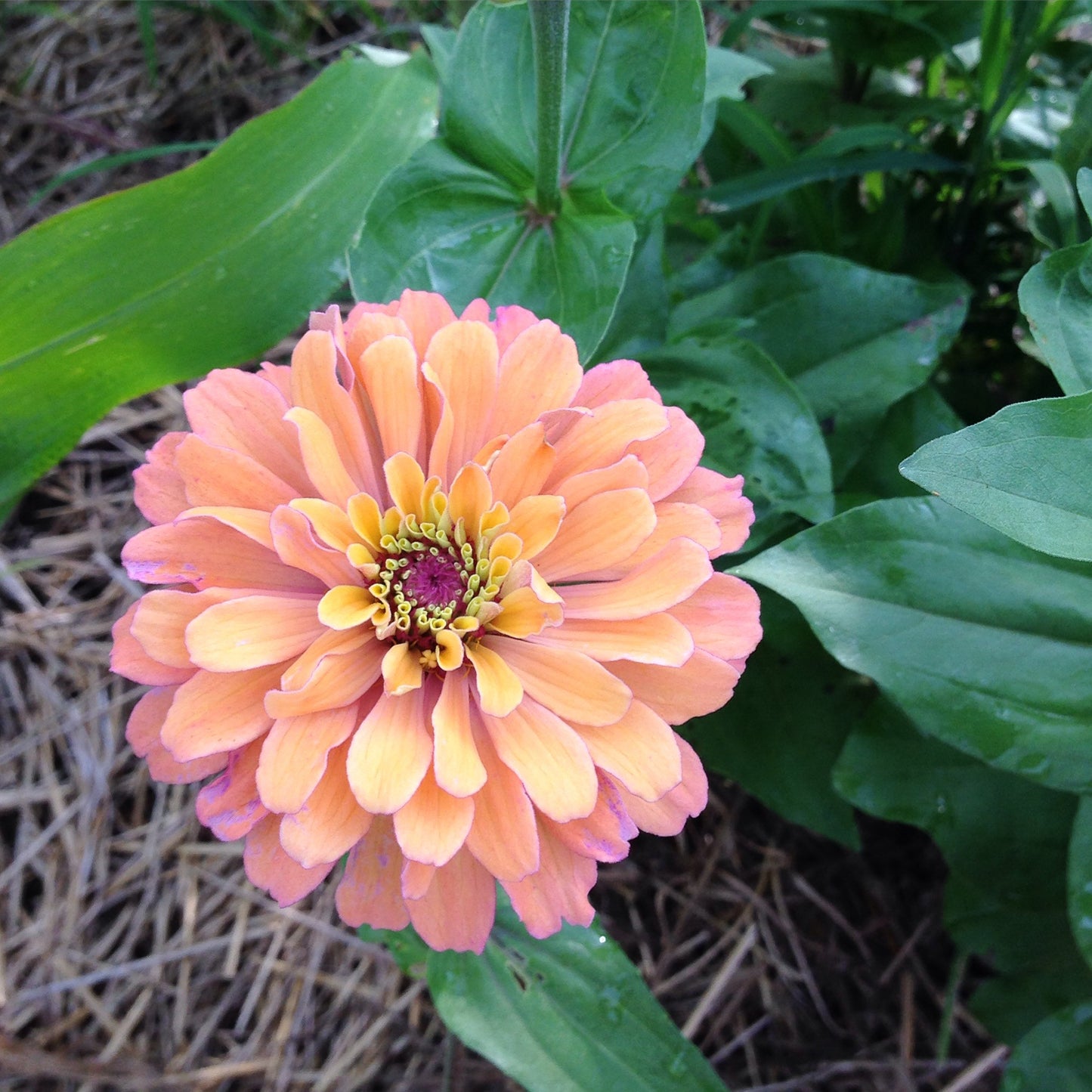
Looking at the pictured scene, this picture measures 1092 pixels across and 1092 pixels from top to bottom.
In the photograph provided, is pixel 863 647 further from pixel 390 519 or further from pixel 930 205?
pixel 930 205

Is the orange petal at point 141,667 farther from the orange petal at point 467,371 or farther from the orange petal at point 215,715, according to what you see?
the orange petal at point 467,371

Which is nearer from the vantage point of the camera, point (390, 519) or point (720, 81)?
point (390, 519)

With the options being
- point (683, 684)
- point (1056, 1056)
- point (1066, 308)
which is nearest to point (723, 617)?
point (683, 684)

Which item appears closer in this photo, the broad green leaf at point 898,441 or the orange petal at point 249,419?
the orange petal at point 249,419

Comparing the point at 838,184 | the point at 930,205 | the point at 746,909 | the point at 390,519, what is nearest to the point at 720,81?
the point at 838,184

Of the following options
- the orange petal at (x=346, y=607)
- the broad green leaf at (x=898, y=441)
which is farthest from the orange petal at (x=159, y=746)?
the broad green leaf at (x=898, y=441)

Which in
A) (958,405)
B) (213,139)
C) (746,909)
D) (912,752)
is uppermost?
(213,139)

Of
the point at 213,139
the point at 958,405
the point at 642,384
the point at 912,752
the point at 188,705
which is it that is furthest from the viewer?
the point at 213,139
